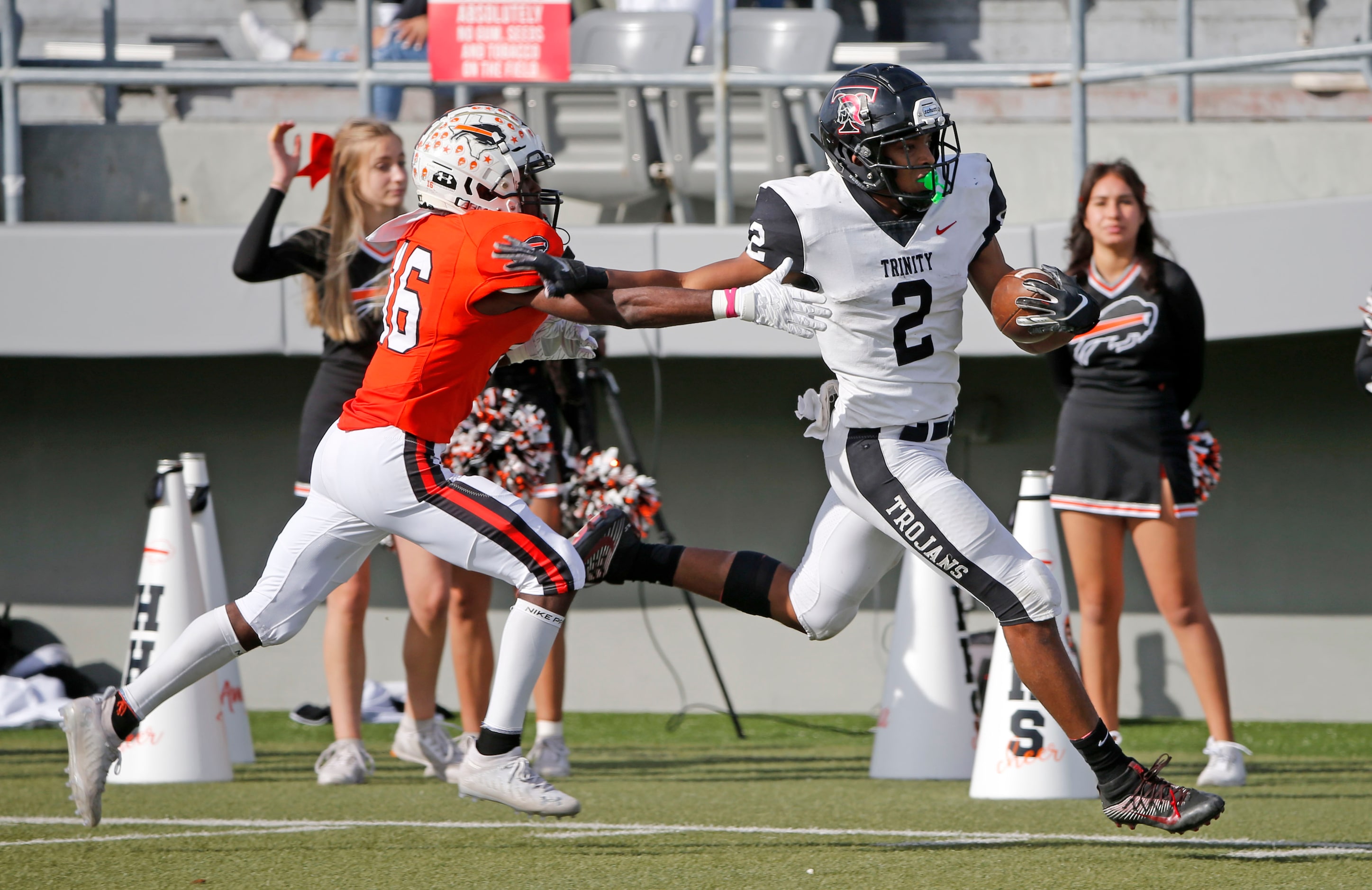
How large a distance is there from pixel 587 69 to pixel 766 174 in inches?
39.8

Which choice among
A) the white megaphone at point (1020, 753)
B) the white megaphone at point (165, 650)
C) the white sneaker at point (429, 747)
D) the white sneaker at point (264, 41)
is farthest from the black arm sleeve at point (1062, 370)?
the white sneaker at point (264, 41)

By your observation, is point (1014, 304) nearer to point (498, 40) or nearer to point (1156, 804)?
point (1156, 804)

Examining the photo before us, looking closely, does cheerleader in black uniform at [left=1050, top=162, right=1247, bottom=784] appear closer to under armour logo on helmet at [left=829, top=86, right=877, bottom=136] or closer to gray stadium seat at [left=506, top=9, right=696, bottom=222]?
under armour logo on helmet at [left=829, top=86, right=877, bottom=136]

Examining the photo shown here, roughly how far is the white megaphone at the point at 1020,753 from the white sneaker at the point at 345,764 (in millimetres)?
2030

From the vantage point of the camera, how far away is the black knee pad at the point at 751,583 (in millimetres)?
4371

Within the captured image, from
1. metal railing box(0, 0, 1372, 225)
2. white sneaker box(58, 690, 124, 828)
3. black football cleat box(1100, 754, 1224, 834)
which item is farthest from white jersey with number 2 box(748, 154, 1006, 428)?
metal railing box(0, 0, 1372, 225)

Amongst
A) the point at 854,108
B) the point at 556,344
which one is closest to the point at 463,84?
the point at 556,344

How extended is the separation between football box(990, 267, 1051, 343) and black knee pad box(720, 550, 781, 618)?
922 millimetres

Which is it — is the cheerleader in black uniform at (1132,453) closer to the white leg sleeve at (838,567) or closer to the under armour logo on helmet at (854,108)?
the white leg sleeve at (838,567)

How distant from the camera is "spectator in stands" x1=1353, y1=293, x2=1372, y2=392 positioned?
5.01m

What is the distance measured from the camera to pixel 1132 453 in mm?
5371

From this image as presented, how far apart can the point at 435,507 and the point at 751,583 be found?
942mm

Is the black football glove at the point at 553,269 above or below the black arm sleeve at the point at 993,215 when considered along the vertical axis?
below

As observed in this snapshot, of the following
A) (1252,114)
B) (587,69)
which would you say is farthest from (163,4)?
(1252,114)
